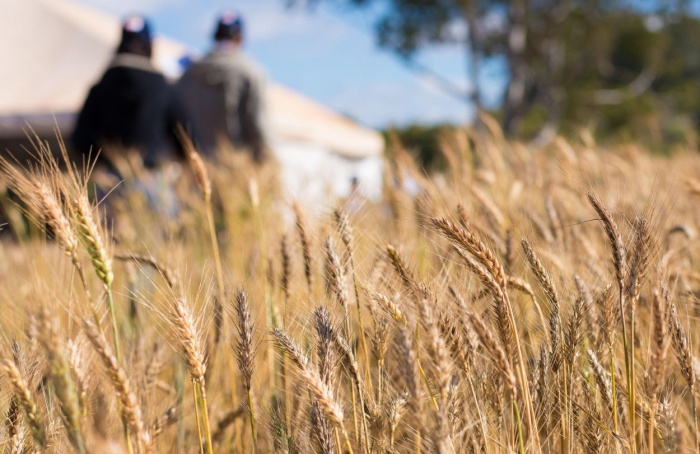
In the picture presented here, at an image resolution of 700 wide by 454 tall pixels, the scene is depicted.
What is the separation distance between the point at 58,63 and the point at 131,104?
6438 mm

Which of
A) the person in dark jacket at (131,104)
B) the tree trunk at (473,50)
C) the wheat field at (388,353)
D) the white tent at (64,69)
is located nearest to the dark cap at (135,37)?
the person in dark jacket at (131,104)

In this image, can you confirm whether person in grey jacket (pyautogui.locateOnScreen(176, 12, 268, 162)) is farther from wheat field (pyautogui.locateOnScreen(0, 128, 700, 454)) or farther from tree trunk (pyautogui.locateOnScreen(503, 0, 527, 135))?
tree trunk (pyautogui.locateOnScreen(503, 0, 527, 135))

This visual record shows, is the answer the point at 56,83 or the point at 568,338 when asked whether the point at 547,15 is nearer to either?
the point at 56,83

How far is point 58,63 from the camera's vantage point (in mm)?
8945

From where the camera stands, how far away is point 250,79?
3.87 m

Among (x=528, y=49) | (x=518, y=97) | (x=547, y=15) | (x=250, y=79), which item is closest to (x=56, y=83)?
(x=250, y=79)

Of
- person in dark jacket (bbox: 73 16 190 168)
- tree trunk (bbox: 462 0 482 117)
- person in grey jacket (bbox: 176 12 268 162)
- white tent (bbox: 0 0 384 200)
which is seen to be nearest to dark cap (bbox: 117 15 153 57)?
person in dark jacket (bbox: 73 16 190 168)

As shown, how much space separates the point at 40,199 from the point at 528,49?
17085mm

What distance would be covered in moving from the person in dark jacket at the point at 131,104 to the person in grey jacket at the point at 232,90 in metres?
0.44

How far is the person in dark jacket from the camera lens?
10.9 feet

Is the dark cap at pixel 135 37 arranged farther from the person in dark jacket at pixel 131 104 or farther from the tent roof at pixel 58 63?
the tent roof at pixel 58 63

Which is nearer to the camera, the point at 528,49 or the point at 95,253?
the point at 95,253

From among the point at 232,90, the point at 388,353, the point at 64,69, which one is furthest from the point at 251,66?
the point at 64,69

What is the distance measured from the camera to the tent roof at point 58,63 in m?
8.41
